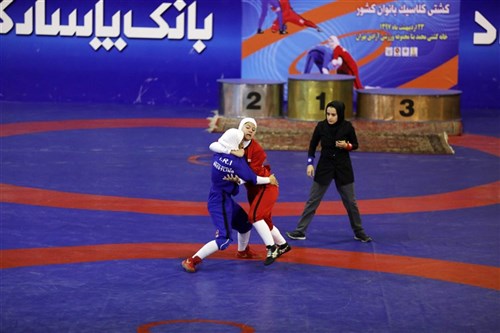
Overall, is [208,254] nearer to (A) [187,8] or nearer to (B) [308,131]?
(B) [308,131]

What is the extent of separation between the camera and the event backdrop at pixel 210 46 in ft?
73.6

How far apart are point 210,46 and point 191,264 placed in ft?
44.6

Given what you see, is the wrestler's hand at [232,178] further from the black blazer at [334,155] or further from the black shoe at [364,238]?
the black shoe at [364,238]

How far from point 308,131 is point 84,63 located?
272 inches

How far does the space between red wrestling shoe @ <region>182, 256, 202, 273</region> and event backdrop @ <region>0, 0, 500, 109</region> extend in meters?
12.9

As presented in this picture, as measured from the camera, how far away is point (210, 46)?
76.6 ft

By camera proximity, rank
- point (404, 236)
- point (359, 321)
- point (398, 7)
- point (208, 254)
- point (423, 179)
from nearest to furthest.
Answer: point (359, 321)
point (208, 254)
point (404, 236)
point (423, 179)
point (398, 7)

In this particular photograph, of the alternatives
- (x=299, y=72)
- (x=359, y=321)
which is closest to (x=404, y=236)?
(x=359, y=321)

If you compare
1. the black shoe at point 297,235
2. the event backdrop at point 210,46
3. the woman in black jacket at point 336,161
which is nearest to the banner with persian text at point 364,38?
the event backdrop at point 210,46

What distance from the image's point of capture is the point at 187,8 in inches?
913

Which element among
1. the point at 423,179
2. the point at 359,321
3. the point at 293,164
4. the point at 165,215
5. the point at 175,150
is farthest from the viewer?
the point at 175,150

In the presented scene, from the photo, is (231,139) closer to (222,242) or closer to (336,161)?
(222,242)

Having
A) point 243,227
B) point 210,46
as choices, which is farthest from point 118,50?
point 243,227

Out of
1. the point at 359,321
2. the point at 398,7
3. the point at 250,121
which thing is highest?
the point at 398,7
